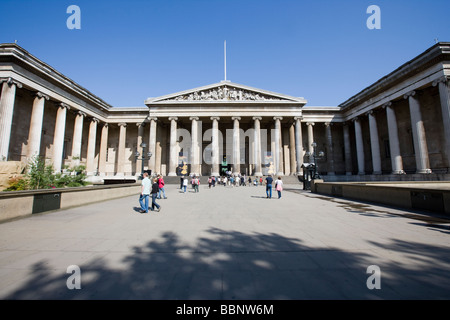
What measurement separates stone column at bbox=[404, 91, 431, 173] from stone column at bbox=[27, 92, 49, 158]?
39.2 metres

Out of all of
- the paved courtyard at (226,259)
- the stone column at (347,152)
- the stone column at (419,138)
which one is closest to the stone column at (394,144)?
the stone column at (419,138)

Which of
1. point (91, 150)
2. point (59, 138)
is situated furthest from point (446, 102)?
point (91, 150)

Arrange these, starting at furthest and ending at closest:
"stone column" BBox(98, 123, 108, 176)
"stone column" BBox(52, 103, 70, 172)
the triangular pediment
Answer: "stone column" BBox(98, 123, 108, 176), the triangular pediment, "stone column" BBox(52, 103, 70, 172)

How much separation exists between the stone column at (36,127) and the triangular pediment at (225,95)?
13.1 m

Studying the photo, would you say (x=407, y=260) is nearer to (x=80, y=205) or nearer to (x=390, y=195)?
(x=390, y=195)

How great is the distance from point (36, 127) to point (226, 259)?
2604 cm

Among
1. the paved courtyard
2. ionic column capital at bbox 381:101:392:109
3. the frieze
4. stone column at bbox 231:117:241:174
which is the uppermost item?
the frieze

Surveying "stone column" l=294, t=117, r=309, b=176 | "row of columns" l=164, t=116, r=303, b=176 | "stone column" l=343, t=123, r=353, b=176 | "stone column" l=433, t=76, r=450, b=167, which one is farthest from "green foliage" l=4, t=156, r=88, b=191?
"stone column" l=343, t=123, r=353, b=176

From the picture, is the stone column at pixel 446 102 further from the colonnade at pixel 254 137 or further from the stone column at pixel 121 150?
the stone column at pixel 121 150

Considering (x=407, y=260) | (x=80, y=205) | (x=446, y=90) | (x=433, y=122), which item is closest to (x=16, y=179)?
(x=80, y=205)

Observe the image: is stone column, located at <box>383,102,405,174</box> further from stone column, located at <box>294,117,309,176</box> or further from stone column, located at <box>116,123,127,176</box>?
stone column, located at <box>116,123,127,176</box>

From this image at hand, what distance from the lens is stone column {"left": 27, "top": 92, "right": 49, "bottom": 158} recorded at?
18906 mm

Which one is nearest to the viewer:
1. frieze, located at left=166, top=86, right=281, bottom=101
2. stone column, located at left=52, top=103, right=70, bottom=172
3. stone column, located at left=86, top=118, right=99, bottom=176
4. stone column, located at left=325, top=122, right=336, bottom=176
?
stone column, located at left=52, top=103, right=70, bottom=172
